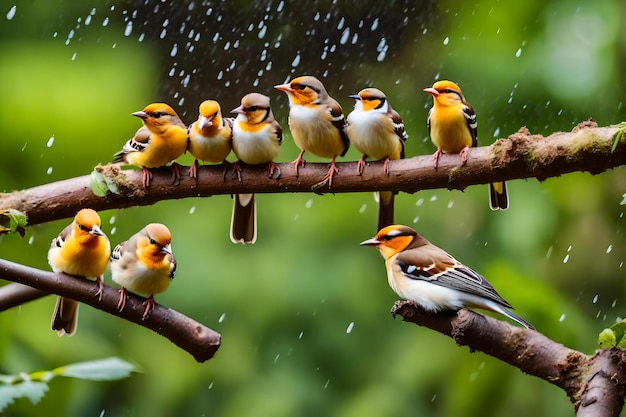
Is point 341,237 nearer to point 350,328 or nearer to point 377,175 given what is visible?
point 350,328

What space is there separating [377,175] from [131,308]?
51cm

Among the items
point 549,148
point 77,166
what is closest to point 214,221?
point 77,166

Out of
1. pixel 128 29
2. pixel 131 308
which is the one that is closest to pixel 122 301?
pixel 131 308

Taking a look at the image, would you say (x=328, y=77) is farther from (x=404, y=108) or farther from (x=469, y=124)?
(x=469, y=124)

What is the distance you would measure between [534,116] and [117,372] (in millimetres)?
1957

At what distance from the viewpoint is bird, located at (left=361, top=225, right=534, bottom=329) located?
1.67 meters

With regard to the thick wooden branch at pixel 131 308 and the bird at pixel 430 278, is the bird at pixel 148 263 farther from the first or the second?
the bird at pixel 430 278

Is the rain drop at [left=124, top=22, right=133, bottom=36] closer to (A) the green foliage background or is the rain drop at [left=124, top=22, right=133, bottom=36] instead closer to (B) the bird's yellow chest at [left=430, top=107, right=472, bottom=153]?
A: (A) the green foliage background

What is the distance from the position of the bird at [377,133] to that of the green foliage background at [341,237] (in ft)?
3.70

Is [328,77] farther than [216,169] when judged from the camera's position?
Yes

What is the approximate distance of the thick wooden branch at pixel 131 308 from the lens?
1640mm

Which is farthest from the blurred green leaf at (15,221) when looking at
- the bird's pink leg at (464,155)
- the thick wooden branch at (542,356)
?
the bird's pink leg at (464,155)

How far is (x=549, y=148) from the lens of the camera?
168 cm

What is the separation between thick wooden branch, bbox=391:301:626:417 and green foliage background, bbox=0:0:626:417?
1246 mm
